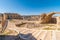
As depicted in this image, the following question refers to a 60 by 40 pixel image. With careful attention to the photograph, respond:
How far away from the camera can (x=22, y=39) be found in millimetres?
5441

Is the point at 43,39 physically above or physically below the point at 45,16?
below

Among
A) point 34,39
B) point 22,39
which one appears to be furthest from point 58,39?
point 22,39

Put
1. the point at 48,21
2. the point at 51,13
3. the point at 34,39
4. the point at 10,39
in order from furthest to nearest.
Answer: the point at 48,21 → the point at 51,13 → the point at 10,39 → the point at 34,39

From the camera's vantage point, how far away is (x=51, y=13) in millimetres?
15578

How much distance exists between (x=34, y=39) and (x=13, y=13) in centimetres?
1939

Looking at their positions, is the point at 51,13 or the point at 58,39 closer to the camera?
the point at 58,39

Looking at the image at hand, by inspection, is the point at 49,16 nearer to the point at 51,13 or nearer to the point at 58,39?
the point at 51,13

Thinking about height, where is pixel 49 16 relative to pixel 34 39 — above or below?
above

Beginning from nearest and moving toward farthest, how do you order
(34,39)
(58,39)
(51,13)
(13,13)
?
1. (58,39)
2. (34,39)
3. (51,13)
4. (13,13)

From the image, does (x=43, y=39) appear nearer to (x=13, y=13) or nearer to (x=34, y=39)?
(x=34, y=39)

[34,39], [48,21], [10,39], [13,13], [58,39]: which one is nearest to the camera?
[58,39]

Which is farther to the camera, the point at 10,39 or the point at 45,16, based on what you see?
the point at 45,16

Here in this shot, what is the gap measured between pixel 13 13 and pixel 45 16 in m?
10.5

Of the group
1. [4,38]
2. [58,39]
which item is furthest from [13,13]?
[58,39]
